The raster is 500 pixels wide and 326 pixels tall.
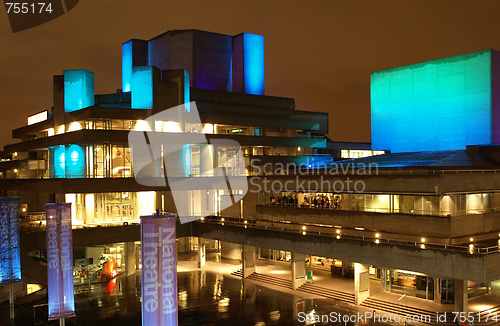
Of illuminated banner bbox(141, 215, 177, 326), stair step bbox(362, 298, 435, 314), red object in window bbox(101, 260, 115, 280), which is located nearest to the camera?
illuminated banner bbox(141, 215, 177, 326)

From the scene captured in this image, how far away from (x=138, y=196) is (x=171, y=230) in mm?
34543

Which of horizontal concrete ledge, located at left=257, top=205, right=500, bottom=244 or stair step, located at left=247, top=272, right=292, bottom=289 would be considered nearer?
horizontal concrete ledge, located at left=257, top=205, right=500, bottom=244

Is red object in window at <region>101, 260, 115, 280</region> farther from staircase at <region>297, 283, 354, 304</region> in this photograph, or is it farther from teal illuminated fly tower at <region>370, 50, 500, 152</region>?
teal illuminated fly tower at <region>370, 50, 500, 152</region>

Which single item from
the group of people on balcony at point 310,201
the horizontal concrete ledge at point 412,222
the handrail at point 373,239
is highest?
the group of people on balcony at point 310,201

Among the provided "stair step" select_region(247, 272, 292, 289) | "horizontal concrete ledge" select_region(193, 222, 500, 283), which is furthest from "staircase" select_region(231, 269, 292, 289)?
"horizontal concrete ledge" select_region(193, 222, 500, 283)

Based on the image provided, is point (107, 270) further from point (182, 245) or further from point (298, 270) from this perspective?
point (298, 270)

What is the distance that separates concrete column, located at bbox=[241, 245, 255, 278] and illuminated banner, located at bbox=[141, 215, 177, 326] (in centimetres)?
2496

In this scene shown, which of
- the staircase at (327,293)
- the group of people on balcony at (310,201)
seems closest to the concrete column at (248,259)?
the group of people on balcony at (310,201)

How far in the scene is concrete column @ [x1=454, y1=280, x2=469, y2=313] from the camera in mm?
32281

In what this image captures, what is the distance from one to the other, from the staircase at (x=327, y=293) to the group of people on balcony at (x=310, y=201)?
7.42 metres

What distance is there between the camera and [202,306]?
38219 millimetres

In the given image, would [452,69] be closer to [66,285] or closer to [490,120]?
[490,120]

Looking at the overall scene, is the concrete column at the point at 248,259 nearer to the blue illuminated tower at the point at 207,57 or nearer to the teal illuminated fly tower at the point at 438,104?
the teal illuminated fly tower at the point at 438,104

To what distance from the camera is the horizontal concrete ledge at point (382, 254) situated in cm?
2988
